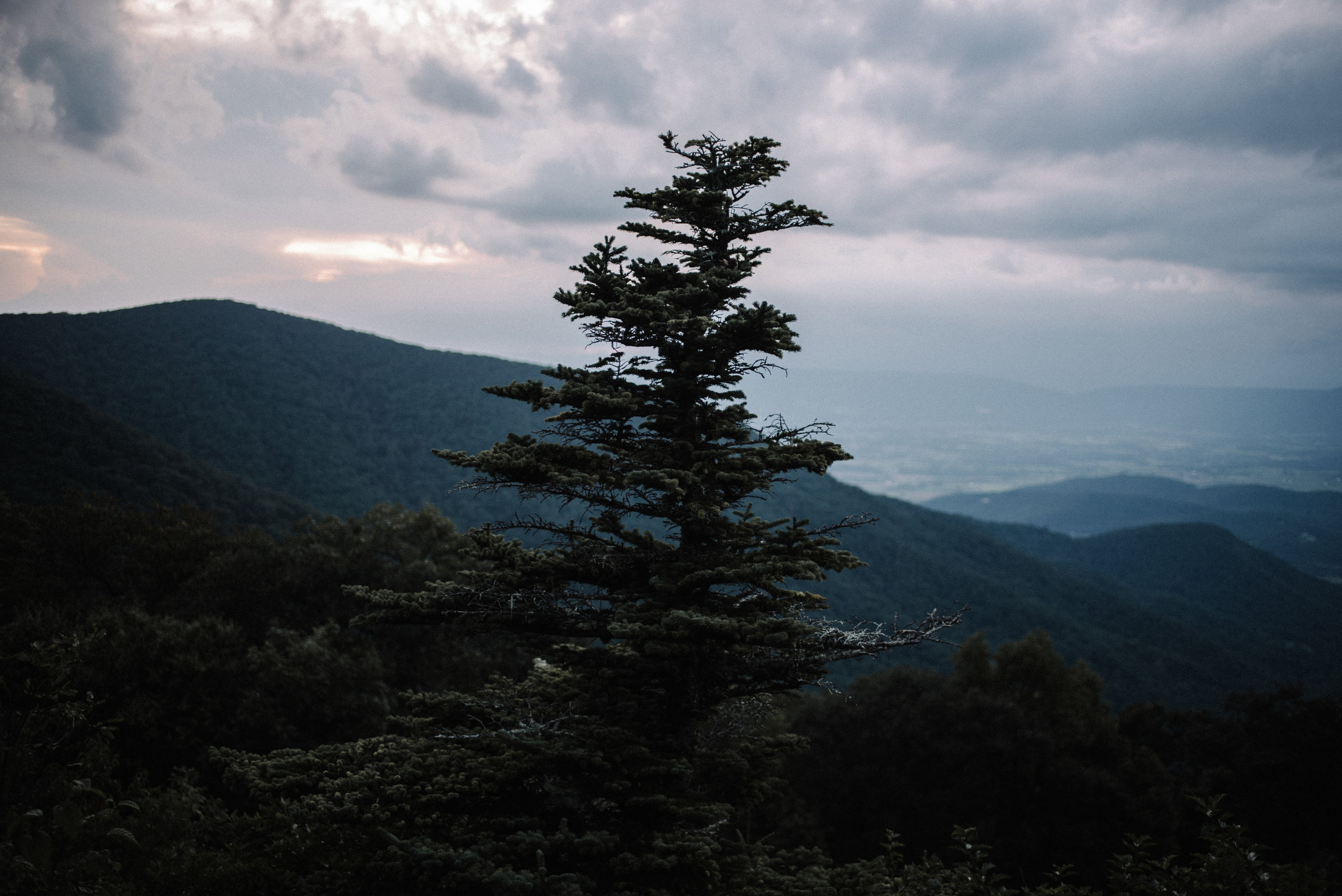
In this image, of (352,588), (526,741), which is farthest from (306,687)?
(526,741)

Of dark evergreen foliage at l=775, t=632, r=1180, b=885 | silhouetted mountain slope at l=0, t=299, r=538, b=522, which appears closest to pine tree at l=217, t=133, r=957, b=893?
dark evergreen foliage at l=775, t=632, r=1180, b=885

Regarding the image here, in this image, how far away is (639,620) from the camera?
27.9 feet

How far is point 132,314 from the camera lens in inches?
5335

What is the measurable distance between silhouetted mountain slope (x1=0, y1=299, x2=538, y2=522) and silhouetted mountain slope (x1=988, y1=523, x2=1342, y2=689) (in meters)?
119

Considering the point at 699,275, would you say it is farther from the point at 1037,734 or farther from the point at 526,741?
the point at 1037,734

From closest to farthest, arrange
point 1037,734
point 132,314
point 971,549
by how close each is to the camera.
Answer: point 1037,734
point 971,549
point 132,314

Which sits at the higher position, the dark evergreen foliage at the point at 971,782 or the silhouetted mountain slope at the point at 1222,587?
the dark evergreen foliage at the point at 971,782

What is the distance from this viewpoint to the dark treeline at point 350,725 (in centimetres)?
831

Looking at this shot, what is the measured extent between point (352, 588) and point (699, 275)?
6.26 m

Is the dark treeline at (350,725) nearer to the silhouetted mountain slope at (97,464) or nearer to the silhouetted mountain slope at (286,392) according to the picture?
the silhouetted mountain slope at (97,464)

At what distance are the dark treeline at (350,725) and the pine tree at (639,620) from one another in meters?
0.96

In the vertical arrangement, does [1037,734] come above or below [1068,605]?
above

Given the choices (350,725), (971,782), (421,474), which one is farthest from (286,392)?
(971,782)

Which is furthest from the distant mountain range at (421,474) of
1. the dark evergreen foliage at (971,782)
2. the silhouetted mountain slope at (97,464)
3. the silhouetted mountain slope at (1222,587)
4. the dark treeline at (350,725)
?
the dark evergreen foliage at (971,782)
